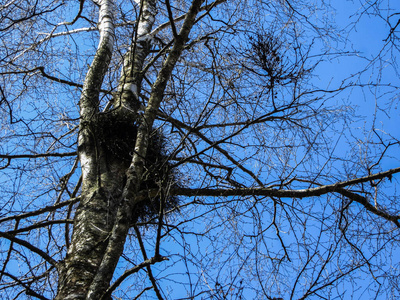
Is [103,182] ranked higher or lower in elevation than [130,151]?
lower

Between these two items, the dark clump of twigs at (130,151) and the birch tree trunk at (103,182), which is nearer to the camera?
the birch tree trunk at (103,182)

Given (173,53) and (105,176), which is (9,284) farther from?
(173,53)

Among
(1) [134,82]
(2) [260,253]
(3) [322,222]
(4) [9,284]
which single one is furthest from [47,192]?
(3) [322,222]

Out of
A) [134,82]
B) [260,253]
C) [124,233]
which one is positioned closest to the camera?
[124,233]

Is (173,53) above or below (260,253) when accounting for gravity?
above

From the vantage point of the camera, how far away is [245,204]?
3268 mm

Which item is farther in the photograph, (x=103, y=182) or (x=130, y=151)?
(x=130, y=151)

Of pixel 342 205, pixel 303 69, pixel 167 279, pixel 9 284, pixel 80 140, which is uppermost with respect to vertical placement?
pixel 303 69

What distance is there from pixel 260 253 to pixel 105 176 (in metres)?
1.20

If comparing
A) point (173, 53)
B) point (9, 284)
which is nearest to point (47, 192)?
point (9, 284)

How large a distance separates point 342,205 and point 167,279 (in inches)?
53.7

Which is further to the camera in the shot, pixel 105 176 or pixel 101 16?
pixel 101 16

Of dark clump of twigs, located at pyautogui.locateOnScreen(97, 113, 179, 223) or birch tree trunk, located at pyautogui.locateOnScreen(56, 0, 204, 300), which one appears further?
dark clump of twigs, located at pyautogui.locateOnScreen(97, 113, 179, 223)

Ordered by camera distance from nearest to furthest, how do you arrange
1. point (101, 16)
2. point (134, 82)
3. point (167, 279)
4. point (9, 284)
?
point (167, 279) < point (9, 284) < point (134, 82) < point (101, 16)
